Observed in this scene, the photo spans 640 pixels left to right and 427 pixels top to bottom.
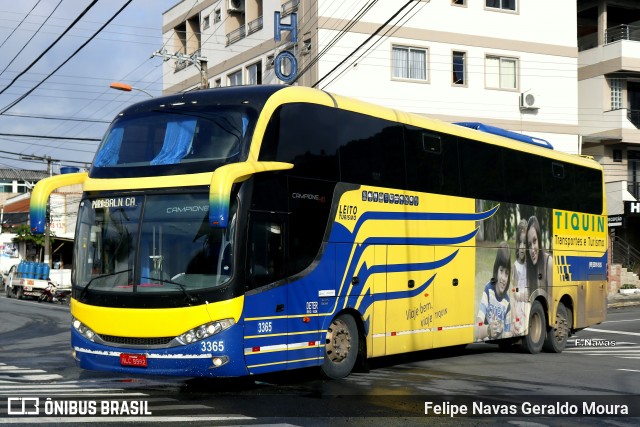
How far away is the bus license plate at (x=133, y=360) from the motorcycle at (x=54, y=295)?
36325 millimetres

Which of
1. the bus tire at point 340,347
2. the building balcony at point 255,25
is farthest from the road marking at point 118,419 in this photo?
the building balcony at point 255,25

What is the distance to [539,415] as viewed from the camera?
10453mm

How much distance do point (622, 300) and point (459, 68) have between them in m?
12.4

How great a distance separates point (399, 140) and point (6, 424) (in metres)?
7.82

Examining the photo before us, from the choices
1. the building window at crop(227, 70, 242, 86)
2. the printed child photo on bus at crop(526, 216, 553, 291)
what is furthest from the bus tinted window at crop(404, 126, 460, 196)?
the building window at crop(227, 70, 242, 86)

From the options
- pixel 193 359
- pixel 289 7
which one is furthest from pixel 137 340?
pixel 289 7

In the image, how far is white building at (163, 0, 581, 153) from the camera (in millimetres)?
36219

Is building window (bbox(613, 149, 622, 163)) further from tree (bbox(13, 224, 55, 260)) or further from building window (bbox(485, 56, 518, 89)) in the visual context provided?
tree (bbox(13, 224, 55, 260))

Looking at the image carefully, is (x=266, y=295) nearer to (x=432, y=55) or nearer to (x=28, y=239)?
(x=432, y=55)

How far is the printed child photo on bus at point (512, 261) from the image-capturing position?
1683cm

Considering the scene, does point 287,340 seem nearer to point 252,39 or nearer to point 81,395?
point 81,395

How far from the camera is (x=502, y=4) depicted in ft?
132

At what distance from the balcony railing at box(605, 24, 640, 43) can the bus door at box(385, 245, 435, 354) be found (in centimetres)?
3321

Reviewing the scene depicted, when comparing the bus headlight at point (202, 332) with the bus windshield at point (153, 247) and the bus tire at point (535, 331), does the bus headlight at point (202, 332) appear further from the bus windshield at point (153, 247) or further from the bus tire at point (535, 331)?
the bus tire at point (535, 331)
